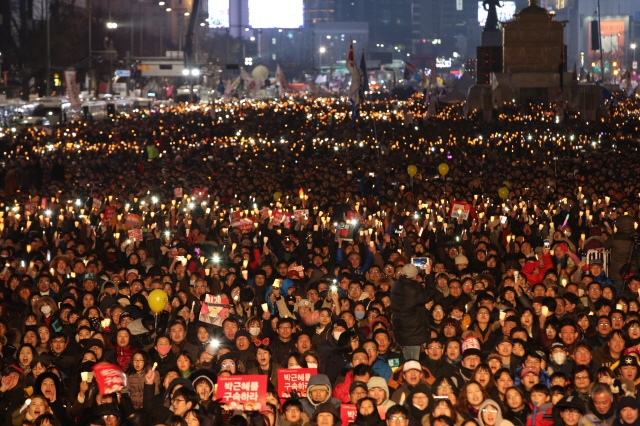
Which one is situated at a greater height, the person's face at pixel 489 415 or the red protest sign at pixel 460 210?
the red protest sign at pixel 460 210

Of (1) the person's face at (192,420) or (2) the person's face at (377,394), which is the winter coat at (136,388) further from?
(2) the person's face at (377,394)

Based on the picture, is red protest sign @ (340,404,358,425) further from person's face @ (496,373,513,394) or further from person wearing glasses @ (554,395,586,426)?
person wearing glasses @ (554,395,586,426)

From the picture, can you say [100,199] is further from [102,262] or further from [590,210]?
[590,210]

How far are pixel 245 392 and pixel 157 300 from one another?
11.0ft

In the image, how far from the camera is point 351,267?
14875 mm

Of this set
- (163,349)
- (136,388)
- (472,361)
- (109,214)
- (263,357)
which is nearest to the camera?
(472,361)

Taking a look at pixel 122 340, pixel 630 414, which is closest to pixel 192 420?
pixel 122 340

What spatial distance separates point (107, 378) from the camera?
9.57 meters

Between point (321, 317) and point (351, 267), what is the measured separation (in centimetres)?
329

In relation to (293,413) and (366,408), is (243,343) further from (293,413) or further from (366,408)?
(366,408)

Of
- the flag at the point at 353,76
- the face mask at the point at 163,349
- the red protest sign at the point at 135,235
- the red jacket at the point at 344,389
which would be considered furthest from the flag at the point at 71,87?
the red jacket at the point at 344,389

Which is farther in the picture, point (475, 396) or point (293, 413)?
point (475, 396)

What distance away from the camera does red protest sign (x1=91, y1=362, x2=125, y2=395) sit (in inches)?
376

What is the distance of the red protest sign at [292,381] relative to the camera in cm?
960
